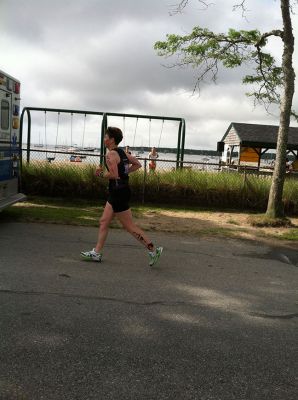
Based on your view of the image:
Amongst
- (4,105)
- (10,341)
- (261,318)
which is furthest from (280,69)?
(10,341)

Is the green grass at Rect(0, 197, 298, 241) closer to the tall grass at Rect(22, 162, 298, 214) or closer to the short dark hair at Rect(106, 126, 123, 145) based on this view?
the tall grass at Rect(22, 162, 298, 214)

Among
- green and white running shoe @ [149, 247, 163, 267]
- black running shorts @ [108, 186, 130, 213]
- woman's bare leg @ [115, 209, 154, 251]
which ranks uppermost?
black running shorts @ [108, 186, 130, 213]

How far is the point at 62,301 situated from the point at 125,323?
2.81ft

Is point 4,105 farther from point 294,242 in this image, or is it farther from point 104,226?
point 294,242

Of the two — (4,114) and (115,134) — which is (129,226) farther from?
(4,114)

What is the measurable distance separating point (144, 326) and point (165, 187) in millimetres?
8939

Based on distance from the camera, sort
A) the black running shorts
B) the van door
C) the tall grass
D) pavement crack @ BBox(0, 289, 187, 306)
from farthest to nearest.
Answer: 1. the tall grass
2. the van door
3. the black running shorts
4. pavement crack @ BBox(0, 289, 187, 306)

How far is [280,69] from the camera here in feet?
38.8

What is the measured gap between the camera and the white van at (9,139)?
8.92 m

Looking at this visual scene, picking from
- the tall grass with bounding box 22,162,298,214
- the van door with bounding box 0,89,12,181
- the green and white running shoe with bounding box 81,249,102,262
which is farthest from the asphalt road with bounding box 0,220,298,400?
the tall grass with bounding box 22,162,298,214

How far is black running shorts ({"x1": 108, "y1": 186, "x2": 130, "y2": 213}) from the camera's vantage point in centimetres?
614

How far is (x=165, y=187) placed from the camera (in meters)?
13.0

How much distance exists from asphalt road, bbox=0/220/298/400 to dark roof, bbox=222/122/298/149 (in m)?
23.2

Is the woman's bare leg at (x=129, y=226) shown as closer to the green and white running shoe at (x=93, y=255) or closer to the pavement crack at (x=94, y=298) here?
the green and white running shoe at (x=93, y=255)
